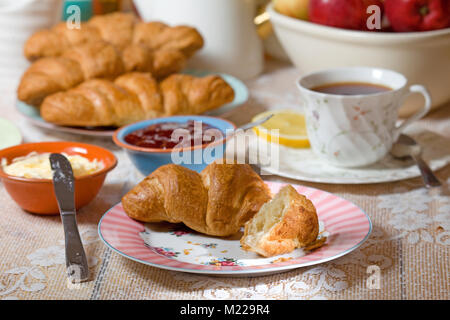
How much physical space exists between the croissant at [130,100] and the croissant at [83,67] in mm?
51

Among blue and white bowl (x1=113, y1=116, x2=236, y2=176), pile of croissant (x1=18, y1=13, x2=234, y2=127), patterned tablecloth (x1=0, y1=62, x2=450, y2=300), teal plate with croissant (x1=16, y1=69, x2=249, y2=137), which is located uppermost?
pile of croissant (x1=18, y1=13, x2=234, y2=127)

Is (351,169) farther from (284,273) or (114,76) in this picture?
(114,76)

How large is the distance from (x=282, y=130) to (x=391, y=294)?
65 cm

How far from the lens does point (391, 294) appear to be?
0.85 metres

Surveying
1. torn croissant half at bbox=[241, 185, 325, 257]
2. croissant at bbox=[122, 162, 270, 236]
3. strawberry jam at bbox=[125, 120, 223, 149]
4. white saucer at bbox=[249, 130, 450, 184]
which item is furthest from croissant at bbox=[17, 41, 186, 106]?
torn croissant half at bbox=[241, 185, 325, 257]

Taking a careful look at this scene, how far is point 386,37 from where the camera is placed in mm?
1452

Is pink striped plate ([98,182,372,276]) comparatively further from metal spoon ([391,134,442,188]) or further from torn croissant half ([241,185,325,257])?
metal spoon ([391,134,442,188])

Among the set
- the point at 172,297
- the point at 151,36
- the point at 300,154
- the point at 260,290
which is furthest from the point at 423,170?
the point at 151,36

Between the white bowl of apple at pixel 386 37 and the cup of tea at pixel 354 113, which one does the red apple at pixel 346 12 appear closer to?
the white bowl of apple at pixel 386 37

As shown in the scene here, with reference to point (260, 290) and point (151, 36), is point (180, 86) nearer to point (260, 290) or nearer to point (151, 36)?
point (151, 36)

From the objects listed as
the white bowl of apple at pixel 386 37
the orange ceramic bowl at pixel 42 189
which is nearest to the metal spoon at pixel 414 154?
the white bowl of apple at pixel 386 37

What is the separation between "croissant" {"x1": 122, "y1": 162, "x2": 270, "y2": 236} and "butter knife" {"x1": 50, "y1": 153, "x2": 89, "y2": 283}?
3.7 inches

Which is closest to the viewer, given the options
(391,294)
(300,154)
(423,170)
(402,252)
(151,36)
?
(391,294)

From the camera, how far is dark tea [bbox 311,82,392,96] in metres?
1.29
